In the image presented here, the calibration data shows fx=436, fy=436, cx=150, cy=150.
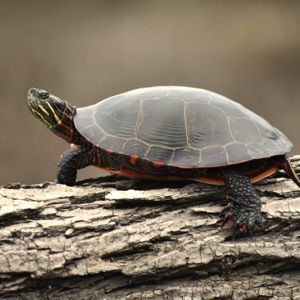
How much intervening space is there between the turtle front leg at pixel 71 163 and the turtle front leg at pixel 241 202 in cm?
69

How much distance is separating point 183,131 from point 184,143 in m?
0.06

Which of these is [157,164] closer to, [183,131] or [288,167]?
[183,131]

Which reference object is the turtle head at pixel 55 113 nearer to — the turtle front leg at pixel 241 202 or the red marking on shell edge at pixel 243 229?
the turtle front leg at pixel 241 202

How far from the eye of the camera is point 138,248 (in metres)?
1.66

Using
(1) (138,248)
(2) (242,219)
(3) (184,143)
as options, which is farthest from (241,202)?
(1) (138,248)

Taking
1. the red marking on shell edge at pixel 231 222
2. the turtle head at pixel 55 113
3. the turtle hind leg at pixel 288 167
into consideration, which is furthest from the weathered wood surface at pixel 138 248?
the turtle head at pixel 55 113

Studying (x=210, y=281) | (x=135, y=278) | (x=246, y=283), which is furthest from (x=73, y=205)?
(x=246, y=283)

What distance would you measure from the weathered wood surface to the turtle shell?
18cm

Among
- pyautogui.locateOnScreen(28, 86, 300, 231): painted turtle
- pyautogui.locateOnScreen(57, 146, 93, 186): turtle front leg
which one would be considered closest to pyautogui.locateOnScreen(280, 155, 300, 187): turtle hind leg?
pyautogui.locateOnScreen(28, 86, 300, 231): painted turtle

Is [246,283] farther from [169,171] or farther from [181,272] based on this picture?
[169,171]

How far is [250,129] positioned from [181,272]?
0.74 metres

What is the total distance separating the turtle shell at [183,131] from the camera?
6.22ft

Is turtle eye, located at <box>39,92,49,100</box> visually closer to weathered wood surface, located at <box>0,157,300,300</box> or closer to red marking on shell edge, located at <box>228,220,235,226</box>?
weathered wood surface, located at <box>0,157,300,300</box>

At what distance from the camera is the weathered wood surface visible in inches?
61.0
